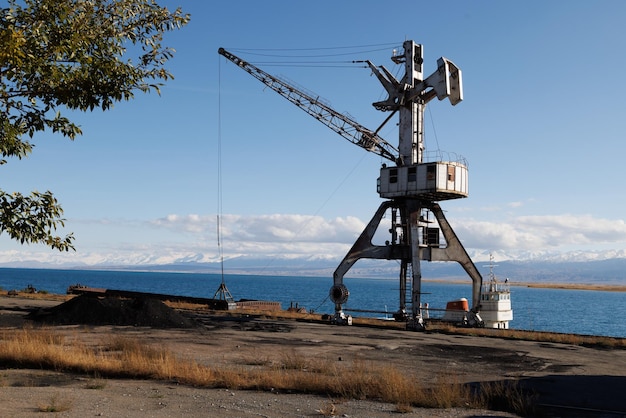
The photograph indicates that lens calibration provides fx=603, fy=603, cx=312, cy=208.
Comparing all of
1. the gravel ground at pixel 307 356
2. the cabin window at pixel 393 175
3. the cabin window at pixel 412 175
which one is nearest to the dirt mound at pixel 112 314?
the gravel ground at pixel 307 356

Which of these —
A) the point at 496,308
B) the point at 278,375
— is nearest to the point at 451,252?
the point at 496,308

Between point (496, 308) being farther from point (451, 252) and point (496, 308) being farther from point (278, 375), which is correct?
point (278, 375)

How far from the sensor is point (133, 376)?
1678 centimetres

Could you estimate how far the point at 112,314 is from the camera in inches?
1282

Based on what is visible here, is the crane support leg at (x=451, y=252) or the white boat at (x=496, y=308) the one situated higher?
the crane support leg at (x=451, y=252)

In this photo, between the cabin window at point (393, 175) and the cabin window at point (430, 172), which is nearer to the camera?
the cabin window at point (430, 172)

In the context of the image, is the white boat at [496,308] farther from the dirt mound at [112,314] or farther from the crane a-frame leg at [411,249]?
the dirt mound at [112,314]

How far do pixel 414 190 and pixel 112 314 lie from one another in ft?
64.7

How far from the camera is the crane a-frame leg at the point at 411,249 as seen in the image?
128 feet

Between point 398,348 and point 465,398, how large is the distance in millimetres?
12255

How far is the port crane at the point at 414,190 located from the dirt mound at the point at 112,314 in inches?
485

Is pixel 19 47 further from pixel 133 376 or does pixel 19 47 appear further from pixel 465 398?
pixel 465 398

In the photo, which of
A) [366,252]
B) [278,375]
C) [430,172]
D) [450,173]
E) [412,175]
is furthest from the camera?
[366,252]

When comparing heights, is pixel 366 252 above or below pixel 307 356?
above
